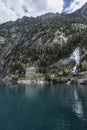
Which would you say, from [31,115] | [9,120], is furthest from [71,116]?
[9,120]

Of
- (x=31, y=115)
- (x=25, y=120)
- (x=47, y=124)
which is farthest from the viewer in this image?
(x=31, y=115)

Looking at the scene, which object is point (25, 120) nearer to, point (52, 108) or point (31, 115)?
point (31, 115)

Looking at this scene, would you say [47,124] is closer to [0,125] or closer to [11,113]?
[0,125]

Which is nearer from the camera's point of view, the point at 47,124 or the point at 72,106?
the point at 47,124

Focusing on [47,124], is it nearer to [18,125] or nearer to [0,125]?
[18,125]

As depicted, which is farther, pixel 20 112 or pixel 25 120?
pixel 20 112

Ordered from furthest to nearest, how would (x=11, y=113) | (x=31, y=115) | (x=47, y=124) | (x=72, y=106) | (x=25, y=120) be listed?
(x=72, y=106) < (x=11, y=113) < (x=31, y=115) < (x=25, y=120) < (x=47, y=124)

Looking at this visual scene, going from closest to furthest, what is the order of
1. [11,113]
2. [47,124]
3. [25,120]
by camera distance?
1. [47,124]
2. [25,120]
3. [11,113]

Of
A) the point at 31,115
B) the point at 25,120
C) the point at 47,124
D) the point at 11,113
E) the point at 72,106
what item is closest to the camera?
the point at 47,124

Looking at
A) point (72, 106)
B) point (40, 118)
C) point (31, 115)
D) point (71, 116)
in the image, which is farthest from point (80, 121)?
point (72, 106)
